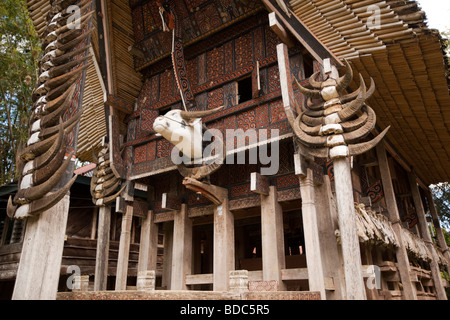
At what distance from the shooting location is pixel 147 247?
901 centimetres

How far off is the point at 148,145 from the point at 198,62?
2620 mm

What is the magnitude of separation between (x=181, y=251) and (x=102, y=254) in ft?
7.07

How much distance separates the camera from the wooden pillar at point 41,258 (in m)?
3.13

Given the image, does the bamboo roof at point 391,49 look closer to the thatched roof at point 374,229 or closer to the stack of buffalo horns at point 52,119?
the thatched roof at point 374,229

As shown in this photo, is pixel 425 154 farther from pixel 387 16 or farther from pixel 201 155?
pixel 201 155

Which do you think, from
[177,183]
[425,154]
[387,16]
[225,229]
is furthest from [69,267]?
[425,154]

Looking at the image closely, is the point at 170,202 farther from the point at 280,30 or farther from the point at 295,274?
the point at 280,30

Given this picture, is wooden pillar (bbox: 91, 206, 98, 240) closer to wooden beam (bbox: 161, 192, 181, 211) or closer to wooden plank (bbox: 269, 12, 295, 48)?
wooden beam (bbox: 161, 192, 181, 211)

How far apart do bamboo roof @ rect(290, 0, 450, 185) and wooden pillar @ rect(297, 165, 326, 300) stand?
241 cm

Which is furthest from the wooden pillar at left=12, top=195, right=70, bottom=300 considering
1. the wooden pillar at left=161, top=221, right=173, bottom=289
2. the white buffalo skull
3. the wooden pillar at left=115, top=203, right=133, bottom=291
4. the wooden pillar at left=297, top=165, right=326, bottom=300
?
the wooden pillar at left=161, top=221, right=173, bottom=289

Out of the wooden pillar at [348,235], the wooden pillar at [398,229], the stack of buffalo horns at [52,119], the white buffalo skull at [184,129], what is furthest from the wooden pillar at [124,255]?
the wooden pillar at [398,229]

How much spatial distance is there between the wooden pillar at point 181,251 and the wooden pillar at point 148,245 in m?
1.00

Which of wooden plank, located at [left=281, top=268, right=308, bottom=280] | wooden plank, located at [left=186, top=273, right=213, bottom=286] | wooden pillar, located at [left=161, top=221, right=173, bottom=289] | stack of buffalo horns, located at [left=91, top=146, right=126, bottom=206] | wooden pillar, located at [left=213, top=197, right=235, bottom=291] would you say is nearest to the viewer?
wooden plank, located at [left=281, top=268, right=308, bottom=280]

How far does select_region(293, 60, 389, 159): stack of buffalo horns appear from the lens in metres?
5.29
